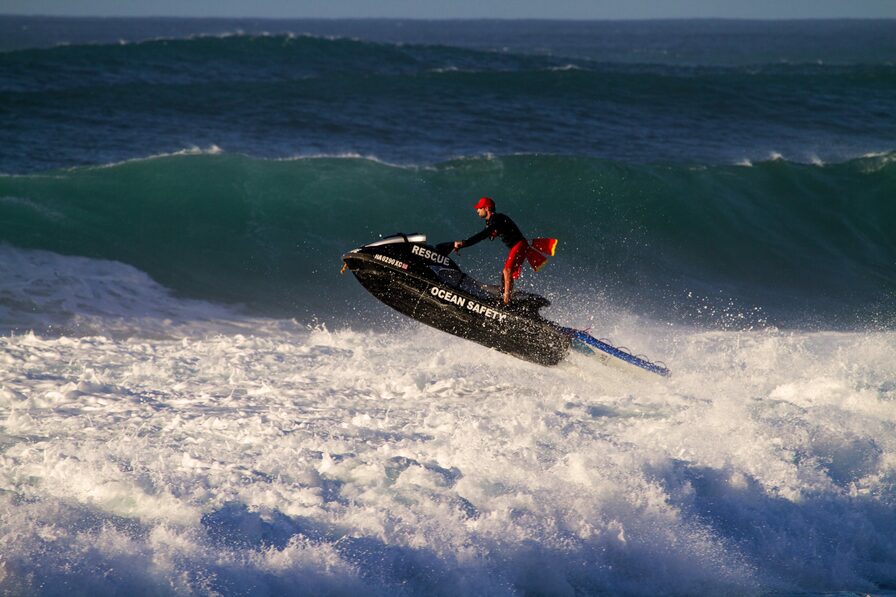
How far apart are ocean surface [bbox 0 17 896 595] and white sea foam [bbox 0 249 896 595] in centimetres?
3

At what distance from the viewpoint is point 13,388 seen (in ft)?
29.9

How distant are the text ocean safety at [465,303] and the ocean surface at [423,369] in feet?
2.16

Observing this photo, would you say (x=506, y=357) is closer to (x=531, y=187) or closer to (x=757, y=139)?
(x=531, y=187)

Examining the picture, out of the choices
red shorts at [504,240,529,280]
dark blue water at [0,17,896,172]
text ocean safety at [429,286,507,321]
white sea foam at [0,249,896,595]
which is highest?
dark blue water at [0,17,896,172]

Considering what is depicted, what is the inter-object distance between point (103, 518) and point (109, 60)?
28070 mm

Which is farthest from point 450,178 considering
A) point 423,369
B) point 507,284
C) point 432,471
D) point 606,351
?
point 432,471

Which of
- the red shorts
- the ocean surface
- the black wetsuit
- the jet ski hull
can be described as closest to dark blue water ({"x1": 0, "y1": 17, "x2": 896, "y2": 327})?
the ocean surface

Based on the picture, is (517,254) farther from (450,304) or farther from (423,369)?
(423,369)

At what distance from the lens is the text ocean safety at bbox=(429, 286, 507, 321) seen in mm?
10242

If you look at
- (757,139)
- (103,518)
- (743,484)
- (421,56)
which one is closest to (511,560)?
(743,484)

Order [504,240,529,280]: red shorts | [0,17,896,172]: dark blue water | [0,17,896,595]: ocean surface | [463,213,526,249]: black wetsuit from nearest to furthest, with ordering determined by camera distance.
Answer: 1. [0,17,896,595]: ocean surface
2. [463,213,526,249]: black wetsuit
3. [504,240,529,280]: red shorts
4. [0,17,896,172]: dark blue water

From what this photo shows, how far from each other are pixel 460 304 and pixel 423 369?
780 millimetres

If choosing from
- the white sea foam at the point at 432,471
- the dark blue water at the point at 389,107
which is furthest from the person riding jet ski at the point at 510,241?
the dark blue water at the point at 389,107

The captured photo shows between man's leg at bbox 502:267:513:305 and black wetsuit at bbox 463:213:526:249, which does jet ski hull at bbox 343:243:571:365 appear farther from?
black wetsuit at bbox 463:213:526:249
